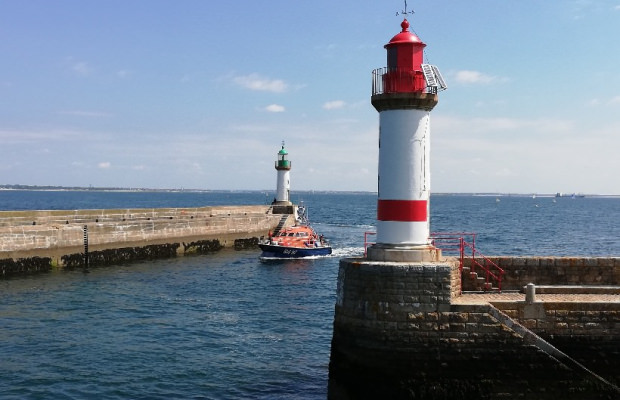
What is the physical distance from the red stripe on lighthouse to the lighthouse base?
644 mm

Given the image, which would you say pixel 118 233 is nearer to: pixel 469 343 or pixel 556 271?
pixel 556 271

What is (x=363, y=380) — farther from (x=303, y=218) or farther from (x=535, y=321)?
(x=303, y=218)

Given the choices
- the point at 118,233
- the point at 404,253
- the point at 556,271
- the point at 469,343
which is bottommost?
the point at 469,343

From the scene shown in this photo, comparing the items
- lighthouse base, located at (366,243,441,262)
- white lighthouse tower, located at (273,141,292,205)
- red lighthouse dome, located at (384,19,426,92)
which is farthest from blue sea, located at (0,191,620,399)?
white lighthouse tower, located at (273,141,292,205)

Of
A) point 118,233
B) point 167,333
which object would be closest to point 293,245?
point 118,233

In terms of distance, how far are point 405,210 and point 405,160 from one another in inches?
46.2

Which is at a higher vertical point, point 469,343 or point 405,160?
point 405,160

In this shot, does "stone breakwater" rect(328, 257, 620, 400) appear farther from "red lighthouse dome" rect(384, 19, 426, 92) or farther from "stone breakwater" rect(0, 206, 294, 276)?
"stone breakwater" rect(0, 206, 294, 276)

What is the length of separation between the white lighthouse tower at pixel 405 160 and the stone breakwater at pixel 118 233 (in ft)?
86.7

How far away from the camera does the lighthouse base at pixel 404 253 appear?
45.1 feet

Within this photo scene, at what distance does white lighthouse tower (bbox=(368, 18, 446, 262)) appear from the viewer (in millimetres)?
13875

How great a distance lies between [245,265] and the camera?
40188mm

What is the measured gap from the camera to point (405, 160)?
13914mm

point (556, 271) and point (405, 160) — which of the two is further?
point (556, 271)
